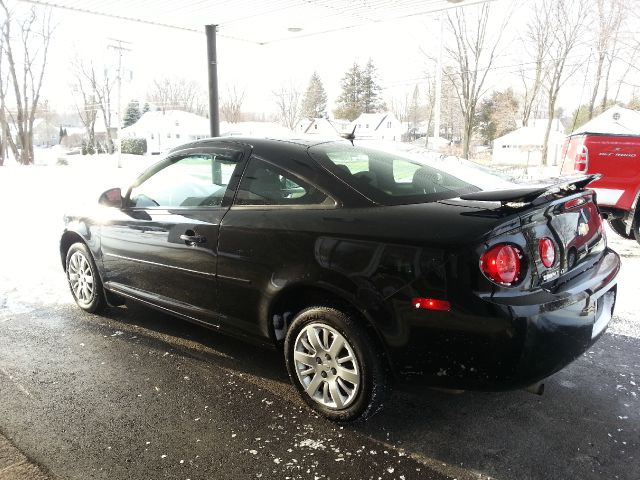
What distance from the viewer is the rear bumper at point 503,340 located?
224 cm

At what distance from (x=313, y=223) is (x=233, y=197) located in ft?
2.38

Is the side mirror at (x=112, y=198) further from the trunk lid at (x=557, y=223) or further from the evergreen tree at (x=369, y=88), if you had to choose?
the evergreen tree at (x=369, y=88)

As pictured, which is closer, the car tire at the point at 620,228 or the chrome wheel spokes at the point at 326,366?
the chrome wheel spokes at the point at 326,366

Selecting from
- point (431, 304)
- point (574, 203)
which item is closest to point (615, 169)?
point (574, 203)

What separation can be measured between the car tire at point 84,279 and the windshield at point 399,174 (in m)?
2.44

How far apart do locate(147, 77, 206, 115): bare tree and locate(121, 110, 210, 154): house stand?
3.61m

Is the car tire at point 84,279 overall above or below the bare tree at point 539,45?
below

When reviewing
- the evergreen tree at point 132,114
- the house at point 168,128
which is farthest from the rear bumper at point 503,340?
the evergreen tree at point 132,114

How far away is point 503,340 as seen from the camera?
2240 mm

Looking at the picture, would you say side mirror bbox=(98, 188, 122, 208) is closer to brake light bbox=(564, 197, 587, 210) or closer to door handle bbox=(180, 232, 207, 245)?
door handle bbox=(180, 232, 207, 245)

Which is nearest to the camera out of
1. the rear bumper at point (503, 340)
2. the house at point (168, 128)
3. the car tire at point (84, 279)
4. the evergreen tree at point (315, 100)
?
the rear bumper at point (503, 340)

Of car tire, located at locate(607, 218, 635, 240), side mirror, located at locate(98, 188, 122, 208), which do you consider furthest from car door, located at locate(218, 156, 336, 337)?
car tire, located at locate(607, 218, 635, 240)

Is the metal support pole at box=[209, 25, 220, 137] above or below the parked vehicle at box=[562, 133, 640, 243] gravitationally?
above

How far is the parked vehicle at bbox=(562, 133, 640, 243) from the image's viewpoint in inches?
261
